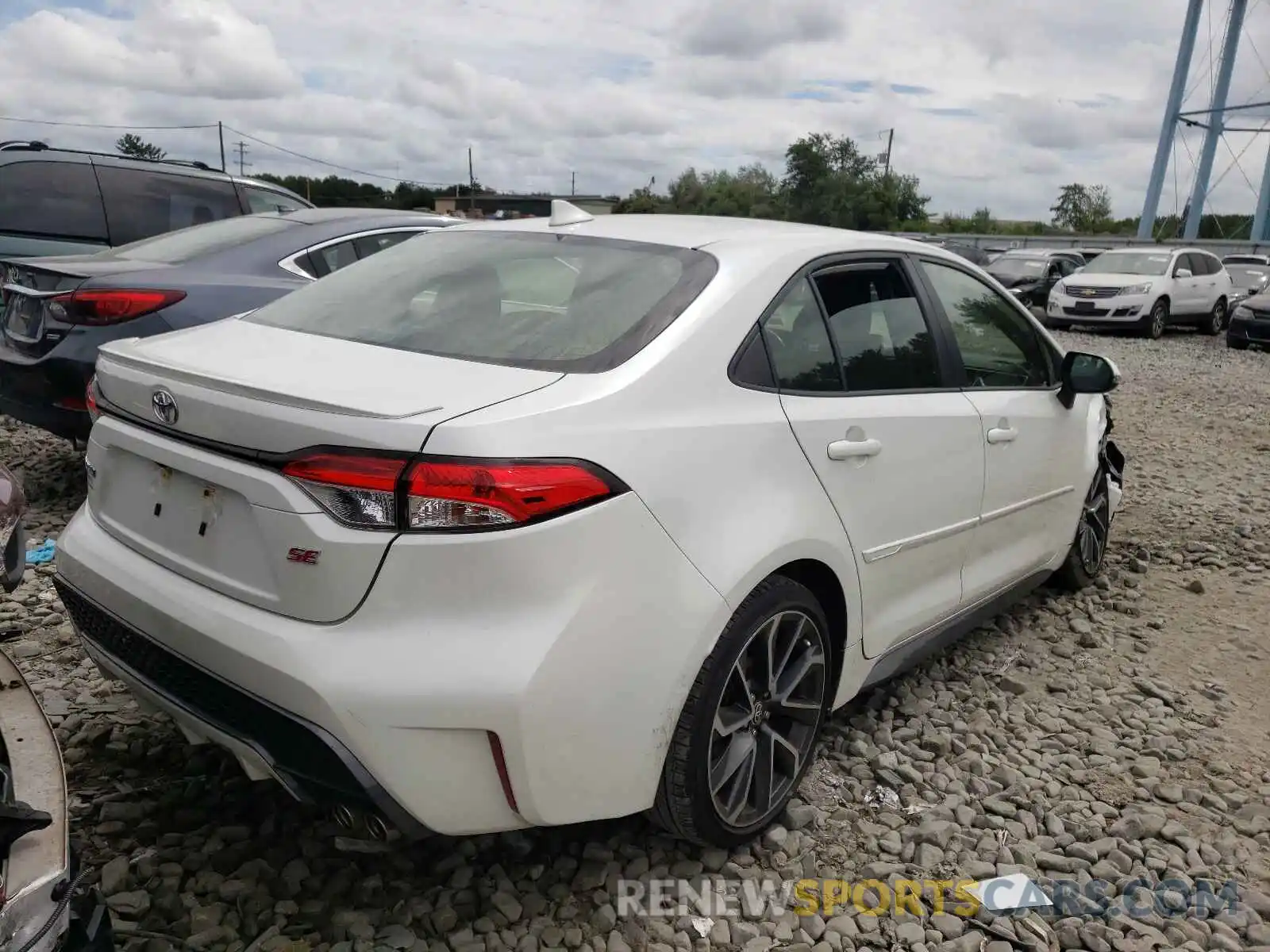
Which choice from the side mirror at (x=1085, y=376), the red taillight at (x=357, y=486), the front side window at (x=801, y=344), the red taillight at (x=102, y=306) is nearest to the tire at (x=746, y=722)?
the front side window at (x=801, y=344)

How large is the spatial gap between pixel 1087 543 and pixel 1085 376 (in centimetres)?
106

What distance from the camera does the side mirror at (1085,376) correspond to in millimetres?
3836

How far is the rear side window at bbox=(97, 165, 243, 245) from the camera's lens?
6.61 m

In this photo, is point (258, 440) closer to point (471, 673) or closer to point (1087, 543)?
point (471, 673)

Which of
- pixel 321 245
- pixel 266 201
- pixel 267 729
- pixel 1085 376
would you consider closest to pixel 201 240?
pixel 321 245

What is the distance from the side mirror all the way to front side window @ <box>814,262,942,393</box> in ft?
3.19

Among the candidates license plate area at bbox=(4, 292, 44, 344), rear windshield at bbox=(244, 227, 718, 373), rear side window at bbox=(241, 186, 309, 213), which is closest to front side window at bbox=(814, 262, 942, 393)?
rear windshield at bbox=(244, 227, 718, 373)

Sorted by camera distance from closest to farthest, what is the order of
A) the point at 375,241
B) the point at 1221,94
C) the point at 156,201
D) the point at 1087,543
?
1. the point at 1087,543
2. the point at 375,241
3. the point at 156,201
4. the point at 1221,94

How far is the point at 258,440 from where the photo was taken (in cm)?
201

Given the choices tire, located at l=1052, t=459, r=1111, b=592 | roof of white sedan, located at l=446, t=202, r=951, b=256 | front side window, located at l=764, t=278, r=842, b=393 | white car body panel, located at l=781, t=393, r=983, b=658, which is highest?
roof of white sedan, located at l=446, t=202, r=951, b=256

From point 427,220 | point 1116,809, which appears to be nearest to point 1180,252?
point 427,220

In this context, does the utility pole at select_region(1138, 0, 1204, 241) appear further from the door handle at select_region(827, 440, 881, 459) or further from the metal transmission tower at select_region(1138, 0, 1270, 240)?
the door handle at select_region(827, 440, 881, 459)

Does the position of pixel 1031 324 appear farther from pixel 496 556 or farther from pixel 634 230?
pixel 496 556

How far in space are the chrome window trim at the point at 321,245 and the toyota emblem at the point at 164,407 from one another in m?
2.56
